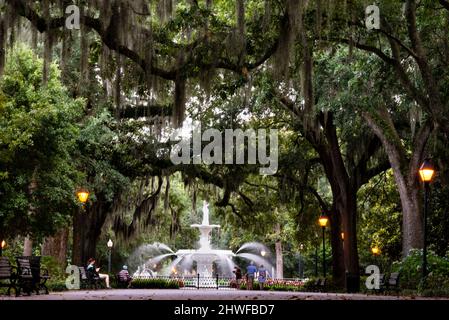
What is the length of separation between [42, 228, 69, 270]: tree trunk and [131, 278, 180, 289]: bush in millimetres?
7439

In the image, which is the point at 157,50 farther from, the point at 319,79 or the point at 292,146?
the point at 292,146

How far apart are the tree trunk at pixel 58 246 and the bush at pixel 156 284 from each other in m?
7.44

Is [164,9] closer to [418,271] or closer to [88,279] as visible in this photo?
[418,271]

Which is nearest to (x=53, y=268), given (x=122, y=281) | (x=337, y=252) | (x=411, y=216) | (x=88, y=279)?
(x=88, y=279)

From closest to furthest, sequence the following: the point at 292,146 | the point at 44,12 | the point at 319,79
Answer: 1. the point at 44,12
2. the point at 319,79
3. the point at 292,146

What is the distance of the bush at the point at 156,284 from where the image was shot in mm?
34844

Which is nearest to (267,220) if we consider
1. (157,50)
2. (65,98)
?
(65,98)

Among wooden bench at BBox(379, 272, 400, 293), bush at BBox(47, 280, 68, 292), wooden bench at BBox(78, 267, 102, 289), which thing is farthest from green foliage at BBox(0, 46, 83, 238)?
wooden bench at BBox(379, 272, 400, 293)

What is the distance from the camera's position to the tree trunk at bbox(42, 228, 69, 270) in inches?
1078

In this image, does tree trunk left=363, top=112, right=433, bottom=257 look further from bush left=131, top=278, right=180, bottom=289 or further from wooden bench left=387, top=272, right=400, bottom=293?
bush left=131, top=278, right=180, bottom=289

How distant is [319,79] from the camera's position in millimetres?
21172

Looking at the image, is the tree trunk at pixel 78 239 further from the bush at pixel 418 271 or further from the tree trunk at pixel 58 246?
the bush at pixel 418 271

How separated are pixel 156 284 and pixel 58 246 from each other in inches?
355

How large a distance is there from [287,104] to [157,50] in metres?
6.31
